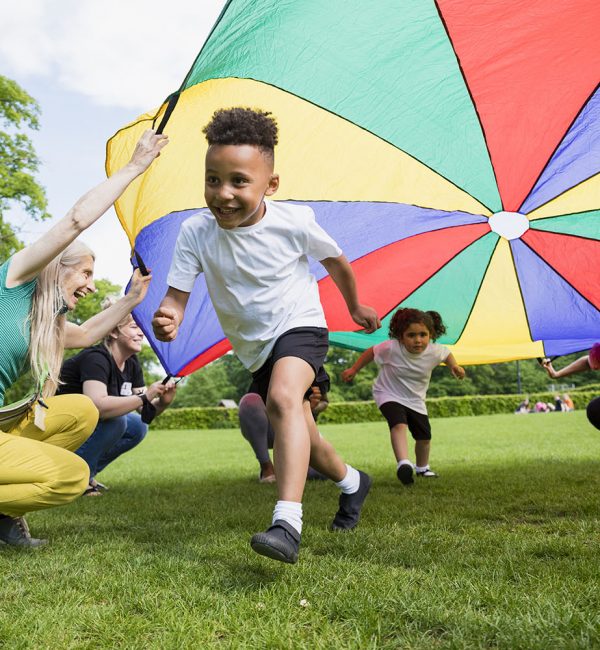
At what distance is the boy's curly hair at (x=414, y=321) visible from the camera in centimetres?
484

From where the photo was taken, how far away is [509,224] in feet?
15.2

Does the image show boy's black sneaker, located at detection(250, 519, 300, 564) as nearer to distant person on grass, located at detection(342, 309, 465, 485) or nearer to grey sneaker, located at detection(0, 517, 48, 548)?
grey sneaker, located at detection(0, 517, 48, 548)

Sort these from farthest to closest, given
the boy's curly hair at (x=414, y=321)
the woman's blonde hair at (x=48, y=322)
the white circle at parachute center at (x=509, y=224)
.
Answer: the boy's curly hair at (x=414, y=321), the white circle at parachute center at (x=509, y=224), the woman's blonde hair at (x=48, y=322)

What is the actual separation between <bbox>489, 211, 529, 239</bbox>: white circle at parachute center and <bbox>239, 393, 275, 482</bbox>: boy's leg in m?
2.10

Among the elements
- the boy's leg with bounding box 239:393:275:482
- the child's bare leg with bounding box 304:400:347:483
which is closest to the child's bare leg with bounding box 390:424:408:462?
the boy's leg with bounding box 239:393:275:482

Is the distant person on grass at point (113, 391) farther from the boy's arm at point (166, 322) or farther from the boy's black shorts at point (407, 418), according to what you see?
the boy's black shorts at point (407, 418)

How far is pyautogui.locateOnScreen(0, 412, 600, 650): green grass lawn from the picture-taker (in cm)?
155

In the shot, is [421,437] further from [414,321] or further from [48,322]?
[48,322]

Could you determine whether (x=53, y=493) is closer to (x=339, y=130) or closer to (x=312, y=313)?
(x=312, y=313)

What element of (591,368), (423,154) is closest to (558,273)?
(591,368)

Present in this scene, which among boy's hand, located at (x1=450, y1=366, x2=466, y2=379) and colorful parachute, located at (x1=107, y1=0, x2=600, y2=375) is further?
boy's hand, located at (x1=450, y1=366, x2=466, y2=379)

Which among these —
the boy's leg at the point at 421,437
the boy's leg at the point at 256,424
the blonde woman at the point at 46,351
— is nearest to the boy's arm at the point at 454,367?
the boy's leg at the point at 421,437

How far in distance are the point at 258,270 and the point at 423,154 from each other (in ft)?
6.90

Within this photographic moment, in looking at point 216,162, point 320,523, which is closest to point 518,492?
point 320,523
